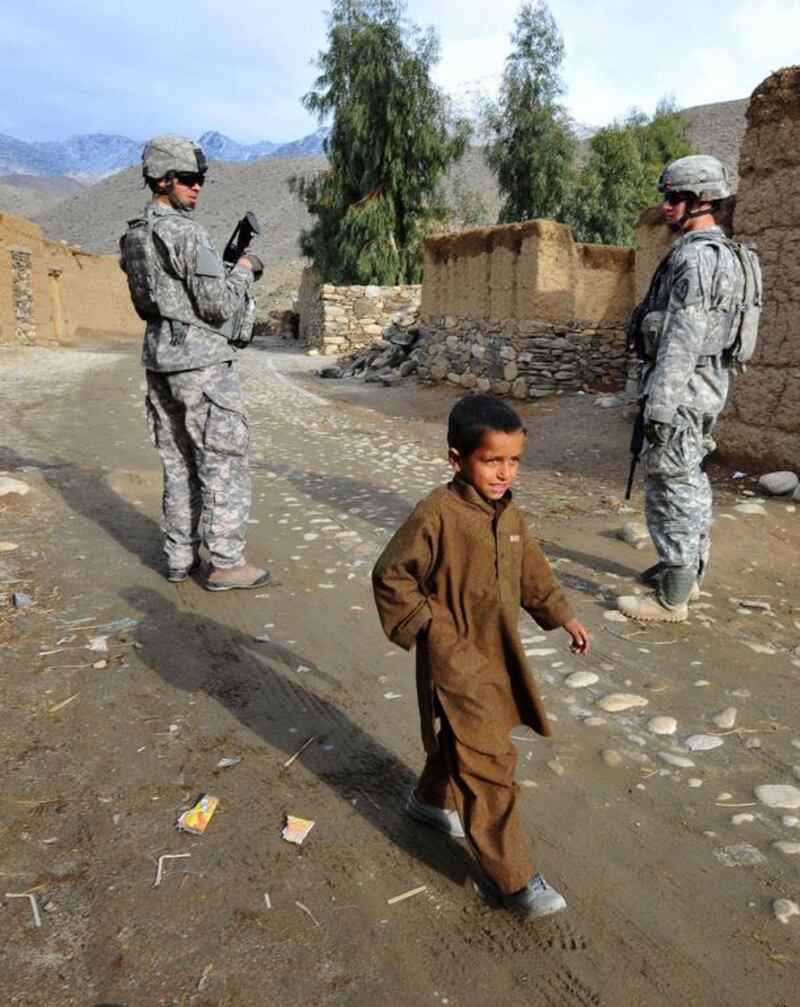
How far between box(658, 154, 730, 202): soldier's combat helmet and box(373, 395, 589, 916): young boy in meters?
2.08

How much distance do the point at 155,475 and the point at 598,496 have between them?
3.41 m

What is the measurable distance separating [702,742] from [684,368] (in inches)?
64.7

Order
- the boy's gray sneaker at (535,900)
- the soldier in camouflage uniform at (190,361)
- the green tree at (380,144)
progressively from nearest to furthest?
the boy's gray sneaker at (535,900) < the soldier in camouflage uniform at (190,361) < the green tree at (380,144)

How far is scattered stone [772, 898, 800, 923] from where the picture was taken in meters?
1.70

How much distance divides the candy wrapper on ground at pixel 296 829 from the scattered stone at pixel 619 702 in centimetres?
119

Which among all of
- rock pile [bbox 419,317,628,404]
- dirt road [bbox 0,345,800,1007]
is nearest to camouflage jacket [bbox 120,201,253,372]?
dirt road [bbox 0,345,800,1007]

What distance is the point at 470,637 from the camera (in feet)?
5.84

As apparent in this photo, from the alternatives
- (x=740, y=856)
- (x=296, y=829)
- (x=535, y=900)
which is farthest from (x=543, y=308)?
(x=535, y=900)

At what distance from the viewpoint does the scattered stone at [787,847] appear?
1.92 m

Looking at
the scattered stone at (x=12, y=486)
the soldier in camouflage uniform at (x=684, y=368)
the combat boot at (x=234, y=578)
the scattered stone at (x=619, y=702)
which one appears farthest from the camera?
the scattered stone at (x=12, y=486)

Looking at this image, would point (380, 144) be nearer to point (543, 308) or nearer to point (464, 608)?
point (543, 308)

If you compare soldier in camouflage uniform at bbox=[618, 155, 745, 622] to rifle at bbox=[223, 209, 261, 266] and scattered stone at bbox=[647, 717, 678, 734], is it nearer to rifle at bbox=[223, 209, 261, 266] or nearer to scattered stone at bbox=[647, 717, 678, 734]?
scattered stone at bbox=[647, 717, 678, 734]

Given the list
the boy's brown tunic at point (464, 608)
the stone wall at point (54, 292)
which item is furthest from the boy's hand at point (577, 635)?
the stone wall at point (54, 292)

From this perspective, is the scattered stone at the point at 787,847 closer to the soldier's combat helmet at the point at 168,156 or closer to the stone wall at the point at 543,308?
the soldier's combat helmet at the point at 168,156
